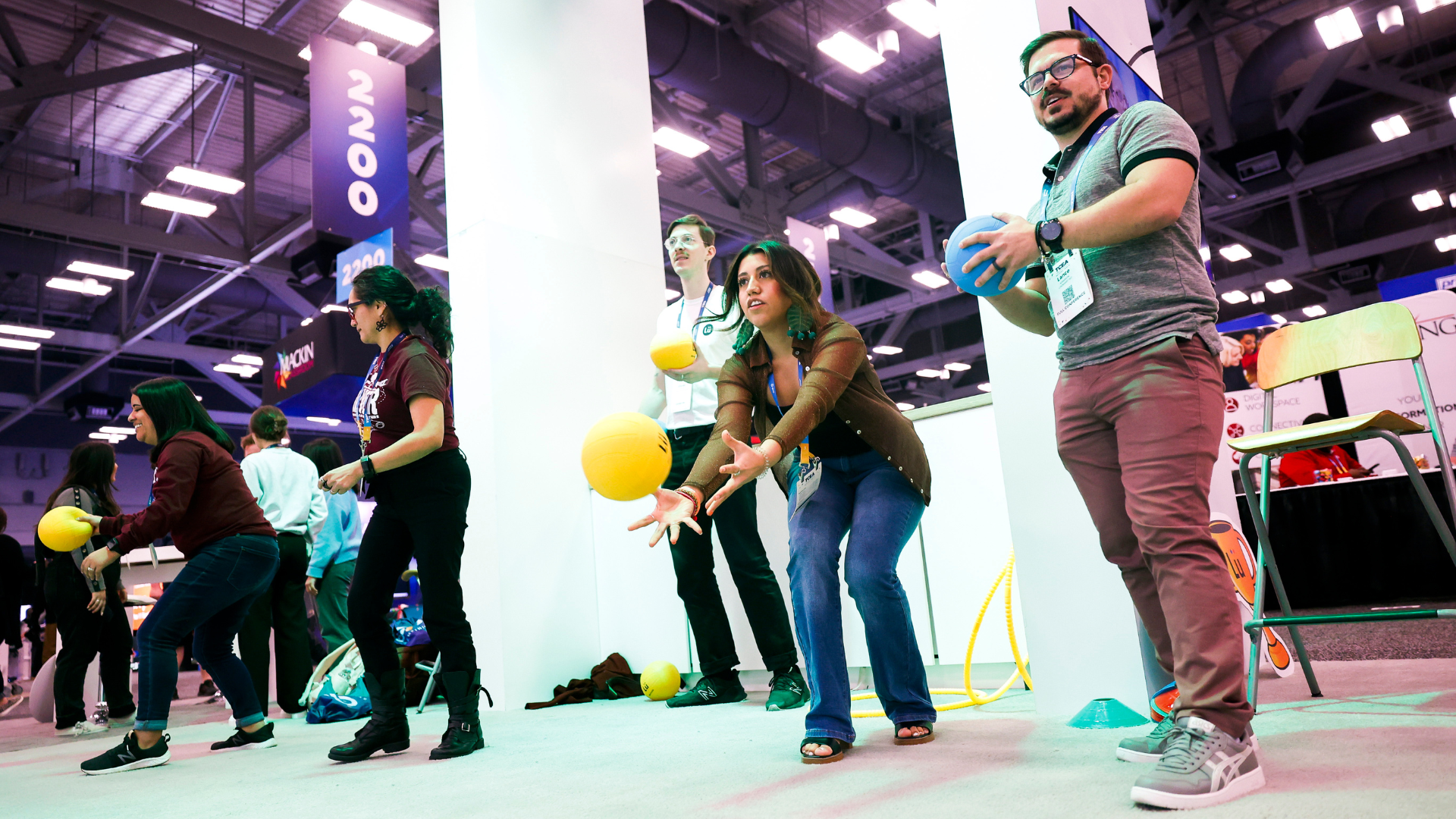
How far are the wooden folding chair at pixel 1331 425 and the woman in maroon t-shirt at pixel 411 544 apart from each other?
2293mm

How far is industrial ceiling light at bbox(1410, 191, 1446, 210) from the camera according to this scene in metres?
13.5

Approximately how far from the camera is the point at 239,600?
3443mm

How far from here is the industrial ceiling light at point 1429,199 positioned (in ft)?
44.4

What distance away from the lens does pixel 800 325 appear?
242cm

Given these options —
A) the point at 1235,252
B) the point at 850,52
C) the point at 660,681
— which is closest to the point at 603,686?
the point at 660,681

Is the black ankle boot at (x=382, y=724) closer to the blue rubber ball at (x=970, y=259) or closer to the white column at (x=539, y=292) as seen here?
the white column at (x=539, y=292)

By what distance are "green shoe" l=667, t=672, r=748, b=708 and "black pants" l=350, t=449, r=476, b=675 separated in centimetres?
118

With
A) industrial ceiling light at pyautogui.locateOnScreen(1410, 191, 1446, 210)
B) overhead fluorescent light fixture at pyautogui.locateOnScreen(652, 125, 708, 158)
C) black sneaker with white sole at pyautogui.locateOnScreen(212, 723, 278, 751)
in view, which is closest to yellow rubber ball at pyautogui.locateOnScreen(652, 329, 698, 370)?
black sneaker with white sole at pyautogui.locateOnScreen(212, 723, 278, 751)

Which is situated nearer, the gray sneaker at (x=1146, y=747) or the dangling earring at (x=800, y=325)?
the gray sneaker at (x=1146, y=747)

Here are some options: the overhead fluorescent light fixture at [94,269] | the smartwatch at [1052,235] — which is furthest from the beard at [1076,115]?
the overhead fluorescent light fixture at [94,269]

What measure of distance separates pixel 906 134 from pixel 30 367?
17141 millimetres

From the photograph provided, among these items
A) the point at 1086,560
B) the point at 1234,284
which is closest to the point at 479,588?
the point at 1086,560

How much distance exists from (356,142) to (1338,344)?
6.44 metres

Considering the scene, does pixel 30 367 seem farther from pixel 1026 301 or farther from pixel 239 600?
pixel 1026 301
